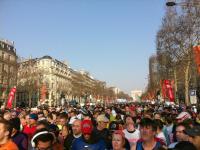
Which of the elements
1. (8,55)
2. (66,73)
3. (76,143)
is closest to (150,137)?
(76,143)

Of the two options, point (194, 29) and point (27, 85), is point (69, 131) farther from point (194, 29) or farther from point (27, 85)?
point (27, 85)

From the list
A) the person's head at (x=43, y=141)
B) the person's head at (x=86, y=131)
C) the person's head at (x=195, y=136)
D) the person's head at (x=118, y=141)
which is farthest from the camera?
the person's head at (x=86, y=131)

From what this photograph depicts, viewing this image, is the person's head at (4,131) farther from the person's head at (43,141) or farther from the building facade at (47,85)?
the building facade at (47,85)

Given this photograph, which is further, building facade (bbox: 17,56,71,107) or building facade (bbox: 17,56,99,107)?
building facade (bbox: 17,56,99,107)

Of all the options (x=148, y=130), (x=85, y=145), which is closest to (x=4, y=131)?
(x=85, y=145)

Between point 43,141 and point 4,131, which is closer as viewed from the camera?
point 43,141

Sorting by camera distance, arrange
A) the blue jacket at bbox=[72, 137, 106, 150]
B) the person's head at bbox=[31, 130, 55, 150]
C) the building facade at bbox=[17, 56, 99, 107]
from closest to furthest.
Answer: the person's head at bbox=[31, 130, 55, 150], the blue jacket at bbox=[72, 137, 106, 150], the building facade at bbox=[17, 56, 99, 107]

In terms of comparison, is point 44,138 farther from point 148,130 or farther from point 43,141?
point 148,130

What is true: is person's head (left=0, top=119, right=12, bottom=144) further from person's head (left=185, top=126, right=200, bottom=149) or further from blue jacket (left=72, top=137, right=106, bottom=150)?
person's head (left=185, top=126, right=200, bottom=149)

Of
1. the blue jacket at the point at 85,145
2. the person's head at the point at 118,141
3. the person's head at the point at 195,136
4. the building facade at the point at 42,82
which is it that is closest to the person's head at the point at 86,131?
the blue jacket at the point at 85,145

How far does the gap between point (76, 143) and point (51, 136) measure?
113 centimetres

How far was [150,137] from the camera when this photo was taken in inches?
183

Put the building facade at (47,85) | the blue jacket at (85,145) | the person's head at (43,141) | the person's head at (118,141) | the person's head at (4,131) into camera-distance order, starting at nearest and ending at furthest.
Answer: the person's head at (43,141), the person's head at (4,131), the person's head at (118,141), the blue jacket at (85,145), the building facade at (47,85)

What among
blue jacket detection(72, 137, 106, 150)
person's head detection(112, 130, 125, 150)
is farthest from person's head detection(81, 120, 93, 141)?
person's head detection(112, 130, 125, 150)
